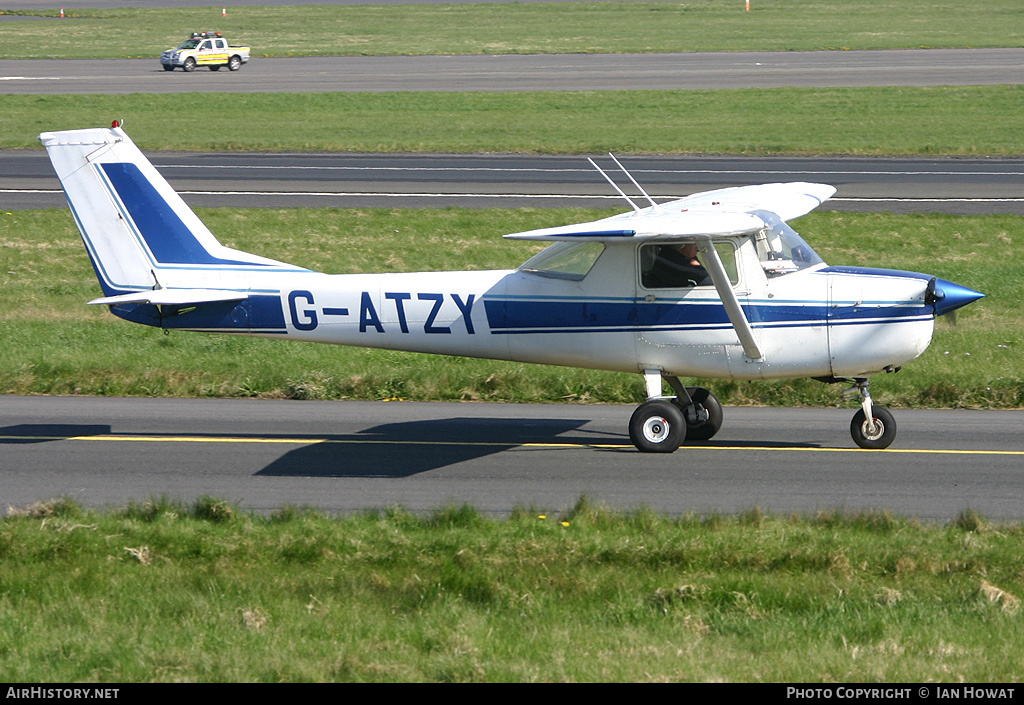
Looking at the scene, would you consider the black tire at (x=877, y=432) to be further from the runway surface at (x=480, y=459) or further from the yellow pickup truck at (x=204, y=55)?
the yellow pickup truck at (x=204, y=55)

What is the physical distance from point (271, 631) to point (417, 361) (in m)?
8.36

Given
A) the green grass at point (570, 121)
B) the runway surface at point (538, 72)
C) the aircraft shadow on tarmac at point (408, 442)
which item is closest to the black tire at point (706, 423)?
the aircraft shadow on tarmac at point (408, 442)

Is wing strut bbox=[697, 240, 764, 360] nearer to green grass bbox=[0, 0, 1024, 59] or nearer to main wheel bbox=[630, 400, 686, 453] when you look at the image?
main wheel bbox=[630, 400, 686, 453]

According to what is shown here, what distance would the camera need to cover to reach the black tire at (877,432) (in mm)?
11414

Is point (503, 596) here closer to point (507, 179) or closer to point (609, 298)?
point (609, 298)

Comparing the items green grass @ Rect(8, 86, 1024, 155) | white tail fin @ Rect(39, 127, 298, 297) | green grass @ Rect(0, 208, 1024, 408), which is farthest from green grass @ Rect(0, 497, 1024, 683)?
green grass @ Rect(8, 86, 1024, 155)

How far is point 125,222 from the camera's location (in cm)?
1204

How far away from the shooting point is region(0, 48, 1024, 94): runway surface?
45.9 meters

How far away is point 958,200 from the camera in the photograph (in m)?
24.8

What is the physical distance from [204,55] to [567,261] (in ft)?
153

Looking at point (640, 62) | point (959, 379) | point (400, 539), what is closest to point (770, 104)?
point (640, 62)

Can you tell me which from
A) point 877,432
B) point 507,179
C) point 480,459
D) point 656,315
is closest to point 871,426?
point 877,432

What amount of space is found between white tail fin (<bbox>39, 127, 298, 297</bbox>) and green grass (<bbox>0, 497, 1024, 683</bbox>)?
3361mm

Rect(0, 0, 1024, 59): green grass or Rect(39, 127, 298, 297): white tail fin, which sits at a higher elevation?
Rect(0, 0, 1024, 59): green grass
